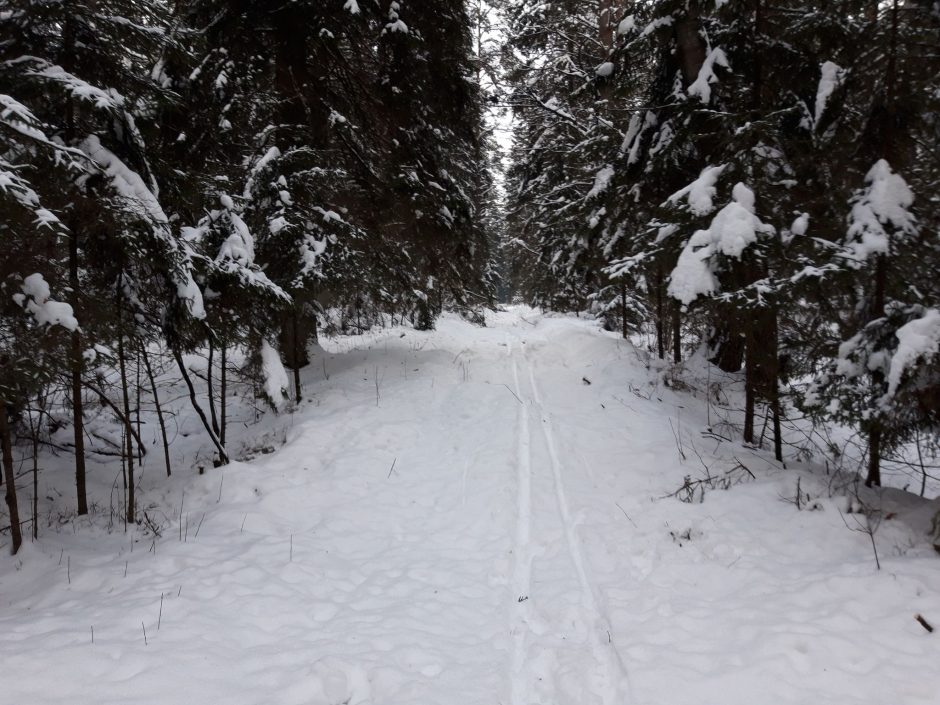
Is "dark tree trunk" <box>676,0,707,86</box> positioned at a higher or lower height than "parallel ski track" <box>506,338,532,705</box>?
higher

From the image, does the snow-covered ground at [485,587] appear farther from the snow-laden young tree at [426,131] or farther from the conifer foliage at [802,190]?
the snow-laden young tree at [426,131]

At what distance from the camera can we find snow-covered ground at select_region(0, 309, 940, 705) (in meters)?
3.11

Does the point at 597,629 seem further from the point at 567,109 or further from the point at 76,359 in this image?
the point at 567,109

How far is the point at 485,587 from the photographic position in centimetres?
442

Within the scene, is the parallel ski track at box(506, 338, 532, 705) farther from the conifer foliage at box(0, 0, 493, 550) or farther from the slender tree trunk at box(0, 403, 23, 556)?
the slender tree trunk at box(0, 403, 23, 556)

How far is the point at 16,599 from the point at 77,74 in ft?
16.9

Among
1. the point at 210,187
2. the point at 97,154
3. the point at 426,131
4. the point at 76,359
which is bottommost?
the point at 76,359

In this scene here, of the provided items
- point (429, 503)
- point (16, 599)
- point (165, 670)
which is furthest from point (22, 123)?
point (429, 503)

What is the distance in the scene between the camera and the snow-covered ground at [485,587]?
10.2ft

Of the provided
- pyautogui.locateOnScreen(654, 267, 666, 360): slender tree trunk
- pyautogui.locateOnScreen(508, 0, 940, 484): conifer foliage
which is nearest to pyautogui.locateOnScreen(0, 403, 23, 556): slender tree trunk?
pyautogui.locateOnScreen(508, 0, 940, 484): conifer foliage

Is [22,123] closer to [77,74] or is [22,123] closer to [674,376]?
[77,74]

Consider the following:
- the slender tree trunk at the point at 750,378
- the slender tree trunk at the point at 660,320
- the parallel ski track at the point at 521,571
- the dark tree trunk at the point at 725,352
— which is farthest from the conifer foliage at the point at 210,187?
the slender tree trunk at the point at 750,378

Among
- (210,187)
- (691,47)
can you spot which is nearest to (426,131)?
(691,47)

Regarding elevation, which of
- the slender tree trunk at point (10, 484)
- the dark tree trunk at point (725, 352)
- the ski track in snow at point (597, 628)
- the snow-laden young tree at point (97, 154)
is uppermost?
the snow-laden young tree at point (97, 154)
